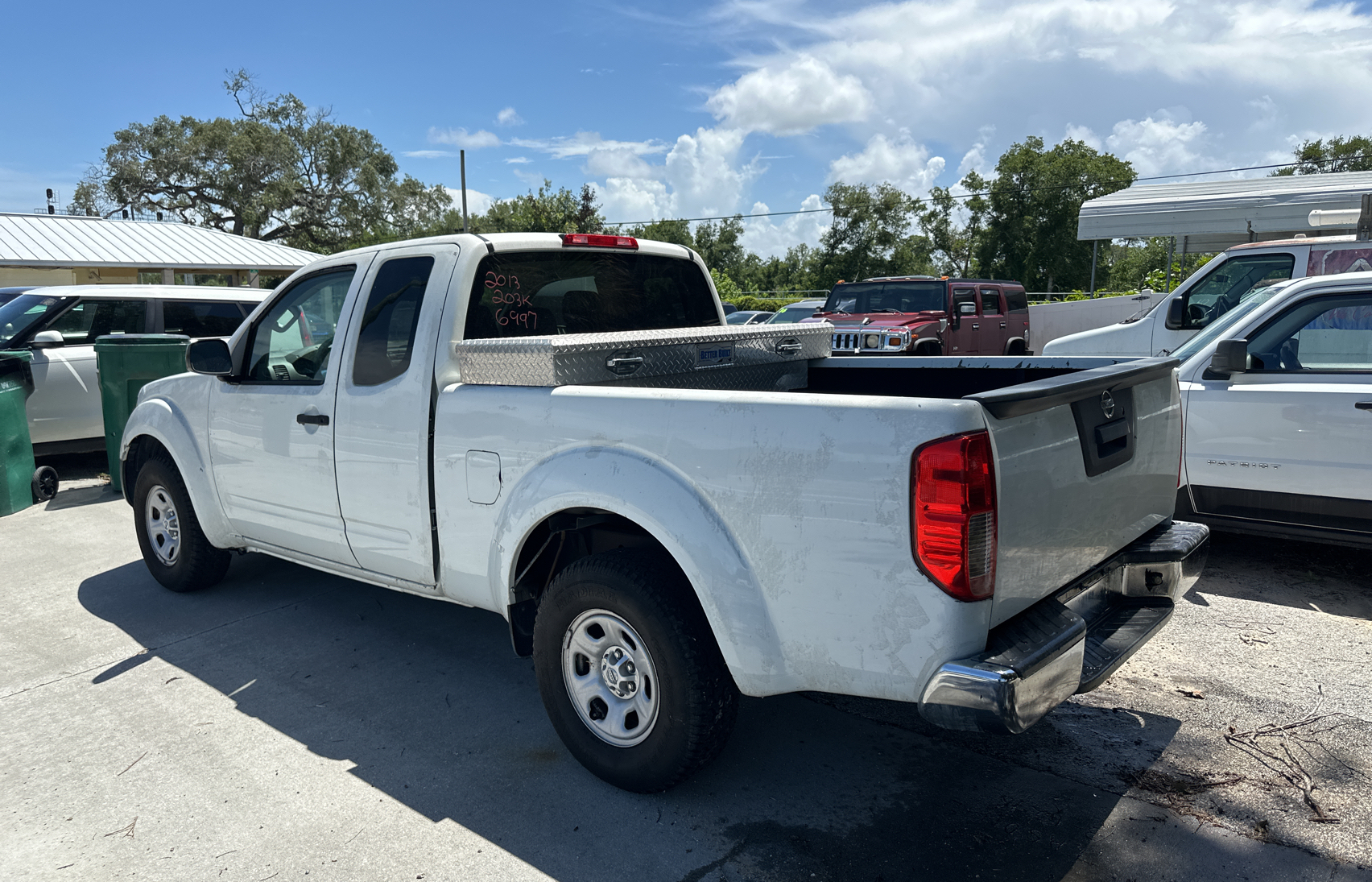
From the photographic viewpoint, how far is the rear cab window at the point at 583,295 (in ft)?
12.5

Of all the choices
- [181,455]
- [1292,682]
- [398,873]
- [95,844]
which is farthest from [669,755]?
[181,455]

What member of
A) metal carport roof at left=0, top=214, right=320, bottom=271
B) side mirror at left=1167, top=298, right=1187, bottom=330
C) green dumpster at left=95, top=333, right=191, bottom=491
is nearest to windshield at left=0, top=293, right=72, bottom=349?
green dumpster at left=95, top=333, right=191, bottom=491

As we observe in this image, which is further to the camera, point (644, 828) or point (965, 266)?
point (965, 266)

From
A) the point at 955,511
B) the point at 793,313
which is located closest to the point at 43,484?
the point at 955,511

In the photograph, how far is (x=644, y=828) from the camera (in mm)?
2959

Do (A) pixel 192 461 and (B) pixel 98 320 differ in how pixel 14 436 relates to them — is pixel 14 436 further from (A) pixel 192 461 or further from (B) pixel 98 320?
(A) pixel 192 461

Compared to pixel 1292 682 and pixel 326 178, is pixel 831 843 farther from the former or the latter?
pixel 326 178

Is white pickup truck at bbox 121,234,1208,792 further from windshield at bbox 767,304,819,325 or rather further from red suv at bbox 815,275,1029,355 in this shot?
windshield at bbox 767,304,819,325

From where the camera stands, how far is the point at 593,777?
10.8 feet

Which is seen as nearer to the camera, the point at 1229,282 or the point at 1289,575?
the point at 1289,575

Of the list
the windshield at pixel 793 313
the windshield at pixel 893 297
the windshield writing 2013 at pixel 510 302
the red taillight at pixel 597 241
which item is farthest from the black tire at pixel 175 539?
the windshield at pixel 793 313

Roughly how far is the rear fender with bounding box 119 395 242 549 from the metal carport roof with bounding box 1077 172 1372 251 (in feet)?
49.9

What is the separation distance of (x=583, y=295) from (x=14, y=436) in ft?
20.6

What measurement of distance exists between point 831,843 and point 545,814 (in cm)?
96
